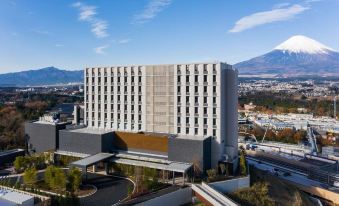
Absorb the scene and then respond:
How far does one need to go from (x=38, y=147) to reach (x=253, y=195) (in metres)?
28.7

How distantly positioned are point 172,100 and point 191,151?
756 cm

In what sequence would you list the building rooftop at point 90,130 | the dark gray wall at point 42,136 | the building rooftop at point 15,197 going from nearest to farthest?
the building rooftop at point 15,197
the building rooftop at point 90,130
the dark gray wall at point 42,136

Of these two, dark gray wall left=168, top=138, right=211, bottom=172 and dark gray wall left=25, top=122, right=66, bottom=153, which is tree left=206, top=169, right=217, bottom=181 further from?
dark gray wall left=25, top=122, right=66, bottom=153

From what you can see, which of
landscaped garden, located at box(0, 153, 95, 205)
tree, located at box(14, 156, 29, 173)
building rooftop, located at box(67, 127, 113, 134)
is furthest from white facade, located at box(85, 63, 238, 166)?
landscaped garden, located at box(0, 153, 95, 205)

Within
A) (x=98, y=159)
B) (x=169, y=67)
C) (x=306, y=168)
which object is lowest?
(x=306, y=168)

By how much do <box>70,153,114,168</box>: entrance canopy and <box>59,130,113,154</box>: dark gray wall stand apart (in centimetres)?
158

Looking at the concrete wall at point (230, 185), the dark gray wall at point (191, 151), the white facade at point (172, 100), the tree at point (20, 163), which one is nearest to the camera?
the concrete wall at point (230, 185)

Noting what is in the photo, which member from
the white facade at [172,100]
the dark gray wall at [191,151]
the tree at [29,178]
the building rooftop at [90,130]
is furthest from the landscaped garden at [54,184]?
the white facade at [172,100]

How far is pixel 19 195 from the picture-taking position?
25.5 meters

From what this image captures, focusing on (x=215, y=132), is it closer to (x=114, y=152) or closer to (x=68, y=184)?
(x=114, y=152)

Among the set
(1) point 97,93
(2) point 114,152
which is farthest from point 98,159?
(1) point 97,93

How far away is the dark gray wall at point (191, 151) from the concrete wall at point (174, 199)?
4.33m

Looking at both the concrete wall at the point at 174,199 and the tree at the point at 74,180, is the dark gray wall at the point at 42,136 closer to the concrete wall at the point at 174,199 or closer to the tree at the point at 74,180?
the tree at the point at 74,180

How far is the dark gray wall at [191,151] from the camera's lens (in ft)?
109
